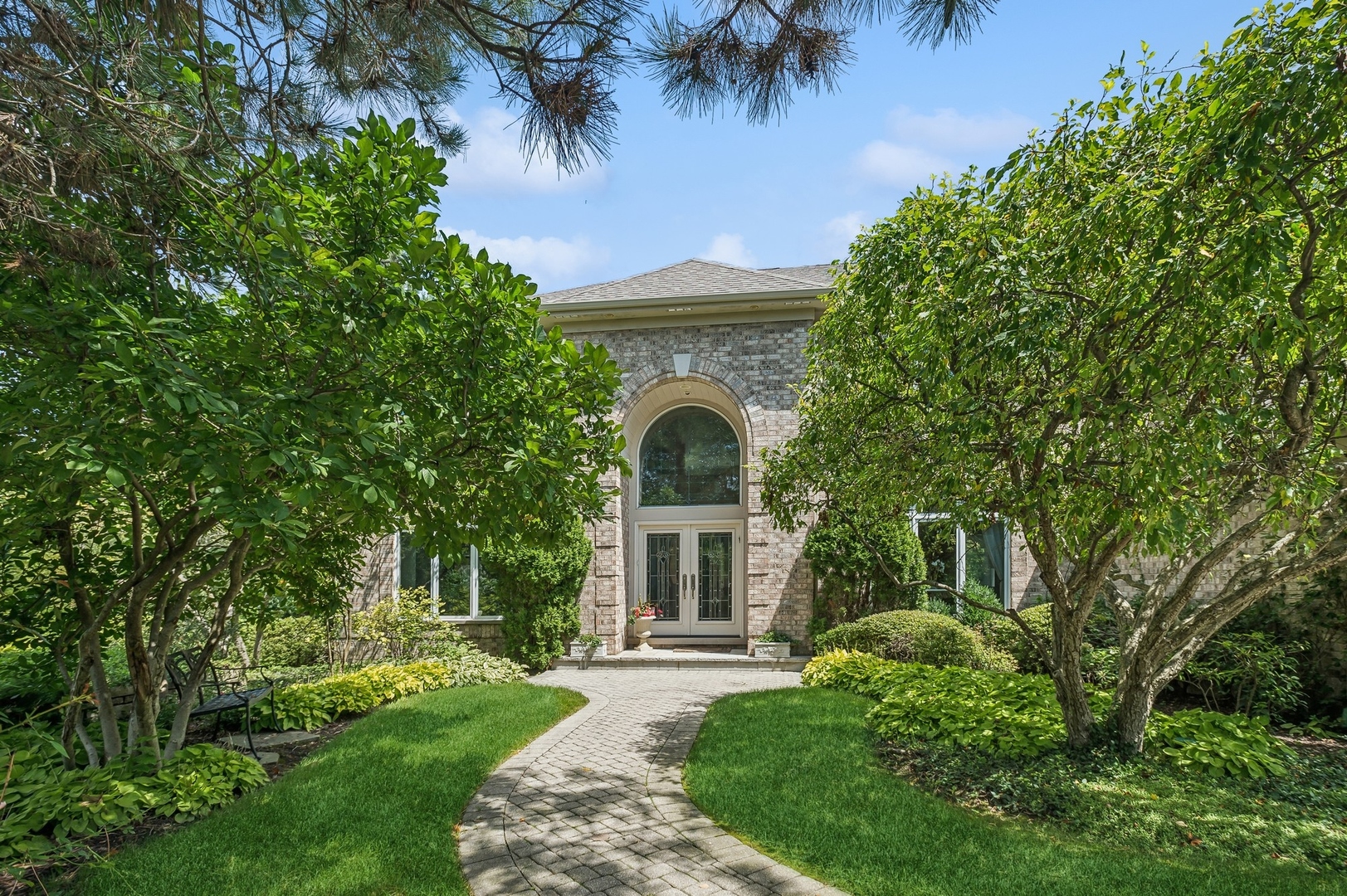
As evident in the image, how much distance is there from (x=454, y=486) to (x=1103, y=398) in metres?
3.76

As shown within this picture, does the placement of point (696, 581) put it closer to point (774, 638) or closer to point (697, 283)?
point (774, 638)

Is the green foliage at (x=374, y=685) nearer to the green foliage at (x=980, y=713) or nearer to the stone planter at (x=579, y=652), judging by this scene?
the stone planter at (x=579, y=652)

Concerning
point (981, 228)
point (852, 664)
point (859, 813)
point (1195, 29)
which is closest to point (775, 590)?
point (852, 664)

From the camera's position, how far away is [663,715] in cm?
873

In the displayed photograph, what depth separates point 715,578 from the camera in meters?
14.5

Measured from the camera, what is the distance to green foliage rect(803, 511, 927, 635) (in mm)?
11844

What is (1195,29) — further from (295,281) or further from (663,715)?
(663,715)

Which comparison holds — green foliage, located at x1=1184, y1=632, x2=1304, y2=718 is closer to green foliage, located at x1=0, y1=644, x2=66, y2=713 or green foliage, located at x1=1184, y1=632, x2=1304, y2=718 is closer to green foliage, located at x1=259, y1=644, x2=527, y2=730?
green foliage, located at x1=259, y1=644, x2=527, y2=730

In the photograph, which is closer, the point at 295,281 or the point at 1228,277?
the point at 1228,277

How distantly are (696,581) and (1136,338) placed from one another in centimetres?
1073

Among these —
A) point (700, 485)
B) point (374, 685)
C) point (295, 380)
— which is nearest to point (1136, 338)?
point (295, 380)

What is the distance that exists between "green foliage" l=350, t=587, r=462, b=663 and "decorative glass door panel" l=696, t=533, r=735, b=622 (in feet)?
14.8

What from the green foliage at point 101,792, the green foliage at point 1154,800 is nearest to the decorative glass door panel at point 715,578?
the green foliage at point 1154,800

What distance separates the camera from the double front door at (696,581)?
1436cm
